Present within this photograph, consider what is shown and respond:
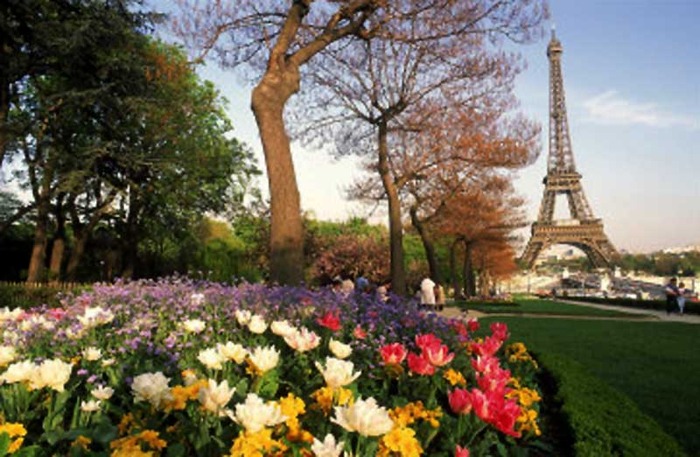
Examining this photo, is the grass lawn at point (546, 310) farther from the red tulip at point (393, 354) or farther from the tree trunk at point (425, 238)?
the red tulip at point (393, 354)

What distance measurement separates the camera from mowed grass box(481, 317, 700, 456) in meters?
5.52

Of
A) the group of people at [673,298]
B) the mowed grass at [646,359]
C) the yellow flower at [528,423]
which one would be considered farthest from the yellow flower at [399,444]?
the group of people at [673,298]

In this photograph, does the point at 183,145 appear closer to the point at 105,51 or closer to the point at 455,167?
the point at 105,51

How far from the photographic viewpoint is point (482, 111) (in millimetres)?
18297

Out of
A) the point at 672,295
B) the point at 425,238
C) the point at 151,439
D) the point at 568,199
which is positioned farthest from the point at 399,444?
the point at 568,199

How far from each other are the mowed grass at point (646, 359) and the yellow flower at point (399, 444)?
3442mm

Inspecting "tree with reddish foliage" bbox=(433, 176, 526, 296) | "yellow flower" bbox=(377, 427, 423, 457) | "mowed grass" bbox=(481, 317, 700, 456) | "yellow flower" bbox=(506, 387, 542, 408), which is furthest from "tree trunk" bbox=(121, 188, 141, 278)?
"yellow flower" bbox=(377, 427, 423, 457)

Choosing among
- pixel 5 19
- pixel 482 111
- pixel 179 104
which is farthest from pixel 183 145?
pixel 482 111

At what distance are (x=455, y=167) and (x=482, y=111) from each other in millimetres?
2199

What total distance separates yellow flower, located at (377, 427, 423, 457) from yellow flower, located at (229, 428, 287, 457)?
0.36 metres

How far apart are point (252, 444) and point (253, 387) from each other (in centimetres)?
90

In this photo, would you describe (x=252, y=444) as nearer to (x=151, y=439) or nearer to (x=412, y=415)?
(x=151, y=439)

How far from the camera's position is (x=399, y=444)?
75.4 inches

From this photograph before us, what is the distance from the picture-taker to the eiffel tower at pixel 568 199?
6328 centimetres
